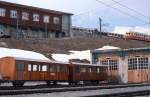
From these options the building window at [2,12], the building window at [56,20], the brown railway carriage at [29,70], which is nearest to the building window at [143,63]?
the brown railway carriage at [29,70]

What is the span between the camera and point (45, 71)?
4369 cm

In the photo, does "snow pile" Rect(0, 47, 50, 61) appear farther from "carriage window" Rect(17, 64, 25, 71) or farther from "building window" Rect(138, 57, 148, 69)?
"carriage window" Rect(17, 64, 25, 71)

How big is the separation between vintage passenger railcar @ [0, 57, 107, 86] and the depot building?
3.05 m

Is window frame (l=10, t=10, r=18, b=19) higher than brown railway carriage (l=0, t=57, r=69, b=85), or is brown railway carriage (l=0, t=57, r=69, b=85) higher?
window frame (l=10, t=10, r=18, b=19)

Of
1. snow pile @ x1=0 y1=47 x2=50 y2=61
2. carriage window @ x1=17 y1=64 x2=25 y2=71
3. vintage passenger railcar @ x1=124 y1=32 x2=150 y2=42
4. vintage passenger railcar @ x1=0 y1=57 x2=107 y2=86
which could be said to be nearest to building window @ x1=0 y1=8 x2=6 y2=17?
snow pile @ x1=0 y1=47 x2=50 y2=61

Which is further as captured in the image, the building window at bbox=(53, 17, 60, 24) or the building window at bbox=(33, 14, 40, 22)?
the building window at bbox=(53, 17, 60, 24)

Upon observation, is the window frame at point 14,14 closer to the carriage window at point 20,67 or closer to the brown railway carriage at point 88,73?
the brown railway carriage at point 88,73

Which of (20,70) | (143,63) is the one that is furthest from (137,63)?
(20,70)

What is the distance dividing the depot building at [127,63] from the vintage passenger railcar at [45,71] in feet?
9.99

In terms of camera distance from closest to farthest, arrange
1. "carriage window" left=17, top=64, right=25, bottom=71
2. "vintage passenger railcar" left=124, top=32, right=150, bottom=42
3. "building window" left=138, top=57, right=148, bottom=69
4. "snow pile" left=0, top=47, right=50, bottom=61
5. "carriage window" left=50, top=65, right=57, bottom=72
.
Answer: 1. "carriage window" left=17, top=64, right=25, bottom=71
2. "carriage window" left=50, top=65, right=57, bottom=72
3. "building window" left=138, top=57, right=148, bottom=69
4. "snow pile" left=0, top=47, right=50, bottom=61
5. "vintage passenger railcar" left=124, top=32, right=150, bottom=42

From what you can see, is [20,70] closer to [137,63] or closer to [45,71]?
[45,71]

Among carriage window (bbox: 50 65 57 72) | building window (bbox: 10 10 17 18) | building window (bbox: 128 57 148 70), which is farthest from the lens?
building window (bbox: 10 10 17 18)

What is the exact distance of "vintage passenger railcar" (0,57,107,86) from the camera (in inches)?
1593

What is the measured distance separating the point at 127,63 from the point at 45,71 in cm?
1412
